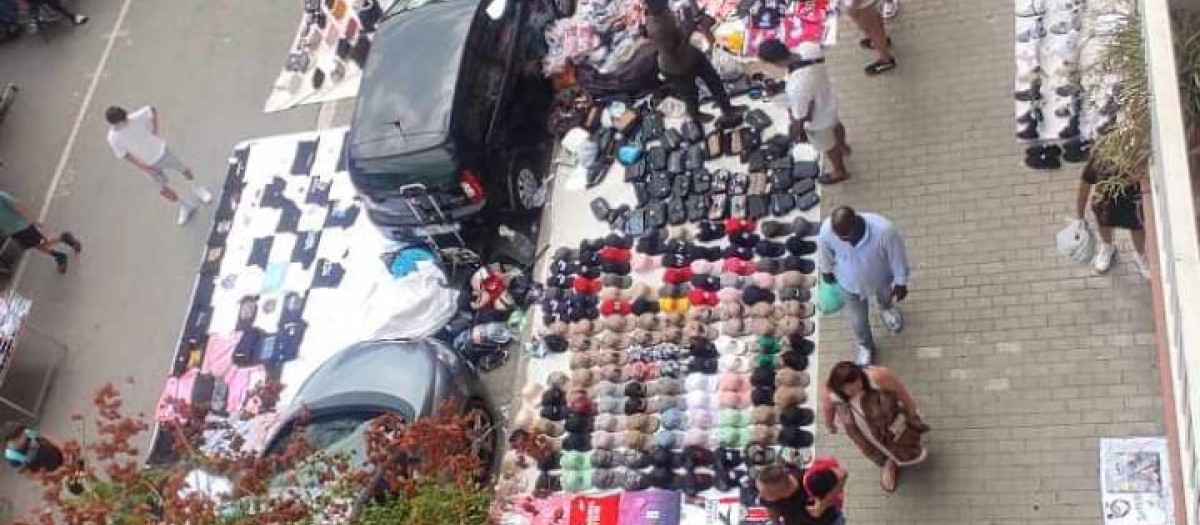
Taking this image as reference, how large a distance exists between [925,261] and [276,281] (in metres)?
6.19

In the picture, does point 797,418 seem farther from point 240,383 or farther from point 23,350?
point 23,350

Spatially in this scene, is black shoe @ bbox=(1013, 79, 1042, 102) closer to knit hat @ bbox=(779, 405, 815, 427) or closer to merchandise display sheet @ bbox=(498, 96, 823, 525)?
merchandise display sheet @ bbox=(498, 96, 823, 525)

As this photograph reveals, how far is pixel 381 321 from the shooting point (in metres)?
11.5

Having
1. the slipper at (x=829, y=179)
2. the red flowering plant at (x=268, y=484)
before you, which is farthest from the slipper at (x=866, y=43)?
the red flowering plant at (x=268, y=484)

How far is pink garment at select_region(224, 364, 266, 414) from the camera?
11.7 m

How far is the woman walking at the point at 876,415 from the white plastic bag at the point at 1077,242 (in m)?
1.66

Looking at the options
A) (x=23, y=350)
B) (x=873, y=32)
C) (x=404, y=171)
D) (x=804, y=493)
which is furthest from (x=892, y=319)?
(x=23, y=350)

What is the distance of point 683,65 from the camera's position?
10.6m

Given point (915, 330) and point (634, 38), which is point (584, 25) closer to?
point (634, 38)

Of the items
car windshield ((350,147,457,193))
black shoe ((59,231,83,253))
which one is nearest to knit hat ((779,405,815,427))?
car windshield ((350,147,457,193))

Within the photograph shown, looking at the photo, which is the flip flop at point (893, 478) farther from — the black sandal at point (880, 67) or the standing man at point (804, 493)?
the black sandal at point (880, 67)

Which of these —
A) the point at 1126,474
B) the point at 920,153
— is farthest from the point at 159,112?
the point at 1126,474

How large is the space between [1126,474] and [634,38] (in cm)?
586

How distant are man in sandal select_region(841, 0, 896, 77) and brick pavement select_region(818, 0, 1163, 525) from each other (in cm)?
11
